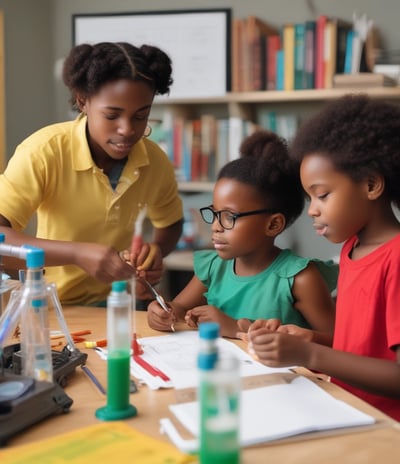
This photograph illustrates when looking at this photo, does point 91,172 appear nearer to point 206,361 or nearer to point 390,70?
point 206,361

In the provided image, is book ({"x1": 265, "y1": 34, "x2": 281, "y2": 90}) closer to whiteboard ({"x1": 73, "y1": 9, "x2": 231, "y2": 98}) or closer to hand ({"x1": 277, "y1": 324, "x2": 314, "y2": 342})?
whiteboard ({"x1": 73, "y1": 9, "x2": 231, "y2": 98})

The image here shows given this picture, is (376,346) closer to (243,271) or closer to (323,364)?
(323,364)

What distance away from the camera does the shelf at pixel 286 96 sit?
3016 millimetres

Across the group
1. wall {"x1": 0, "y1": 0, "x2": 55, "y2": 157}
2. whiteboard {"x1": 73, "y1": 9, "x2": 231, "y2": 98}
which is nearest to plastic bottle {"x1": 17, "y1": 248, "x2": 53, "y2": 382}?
whiteboard {"x1": 73, "y1": 9, "x2": 231, "y2": 98}

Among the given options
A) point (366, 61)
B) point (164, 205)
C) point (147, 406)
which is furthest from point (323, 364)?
point (366, 61)

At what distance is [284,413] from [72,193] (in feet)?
3.55

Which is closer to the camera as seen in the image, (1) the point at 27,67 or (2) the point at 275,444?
(2) the point at 275,444

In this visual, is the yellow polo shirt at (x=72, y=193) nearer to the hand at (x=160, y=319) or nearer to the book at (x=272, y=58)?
the hand at (x=160, y=319)

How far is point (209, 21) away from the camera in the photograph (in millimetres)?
3562

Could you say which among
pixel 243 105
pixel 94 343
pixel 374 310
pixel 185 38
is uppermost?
pixel 185 38

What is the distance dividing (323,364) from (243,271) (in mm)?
567

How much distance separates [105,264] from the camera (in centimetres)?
152

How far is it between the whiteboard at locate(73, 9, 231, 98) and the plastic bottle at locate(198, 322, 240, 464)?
9.27ft

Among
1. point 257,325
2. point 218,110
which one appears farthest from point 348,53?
point 257,325
